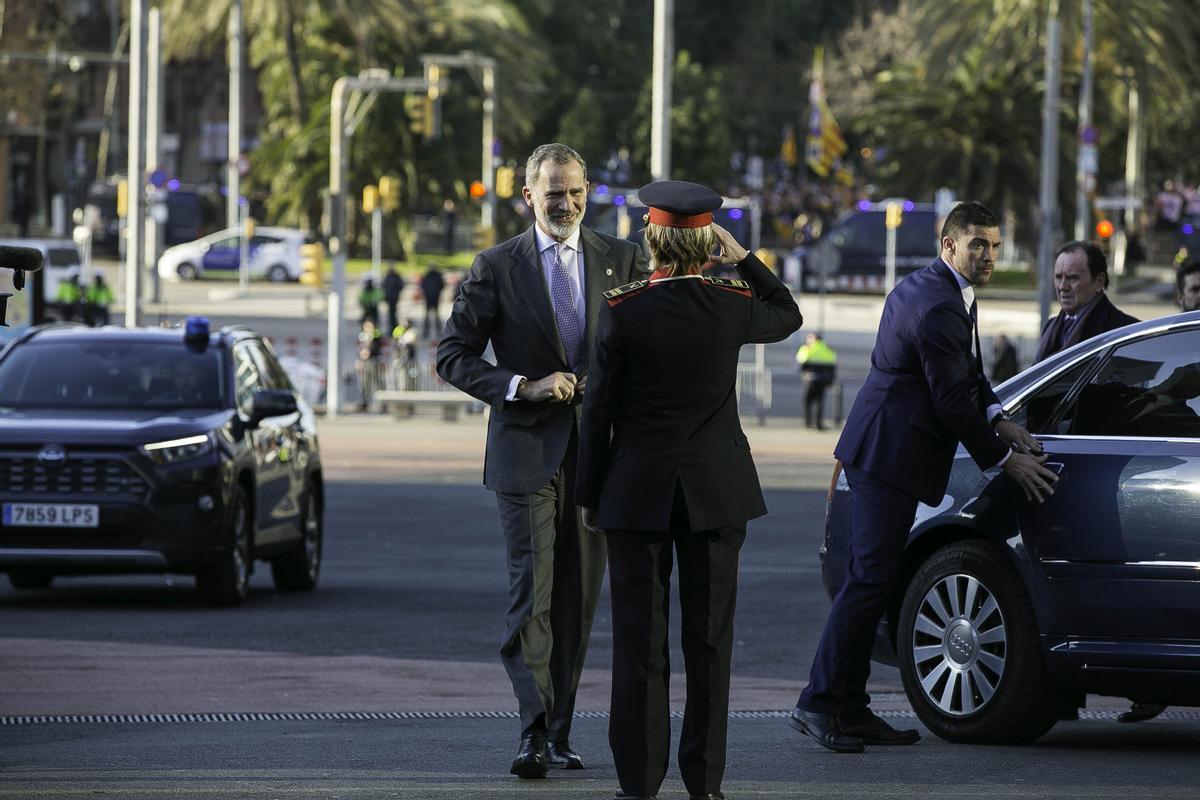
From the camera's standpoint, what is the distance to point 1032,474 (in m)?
7.95

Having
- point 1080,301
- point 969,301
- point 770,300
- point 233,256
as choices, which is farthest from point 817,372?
point 233,256

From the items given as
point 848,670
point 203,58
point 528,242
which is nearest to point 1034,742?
point 848,670

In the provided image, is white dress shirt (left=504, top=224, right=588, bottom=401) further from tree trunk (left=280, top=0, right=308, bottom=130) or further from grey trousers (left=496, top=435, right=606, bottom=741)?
tree trunk (left=280, top=0, right=308, bottom=130)

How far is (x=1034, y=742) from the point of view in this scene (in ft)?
27.3

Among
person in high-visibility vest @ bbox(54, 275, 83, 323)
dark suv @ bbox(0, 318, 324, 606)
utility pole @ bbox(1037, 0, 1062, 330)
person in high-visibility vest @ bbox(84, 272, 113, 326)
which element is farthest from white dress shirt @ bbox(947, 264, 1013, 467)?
person in high-visibility vest @ bbox(54, 275, 83, 323)

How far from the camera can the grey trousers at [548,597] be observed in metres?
7.38

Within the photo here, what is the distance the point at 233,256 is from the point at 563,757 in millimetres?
58590

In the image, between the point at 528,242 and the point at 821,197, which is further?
the point at 821,197

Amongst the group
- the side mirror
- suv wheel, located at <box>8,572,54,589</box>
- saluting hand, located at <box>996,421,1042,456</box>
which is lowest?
suv wheel, located at <box>8,572,54,589</box>

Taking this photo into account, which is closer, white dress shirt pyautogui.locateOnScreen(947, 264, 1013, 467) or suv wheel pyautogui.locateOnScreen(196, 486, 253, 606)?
white dress shirt pyautogui.locateOnScreen(947, 264, 1013, 467)

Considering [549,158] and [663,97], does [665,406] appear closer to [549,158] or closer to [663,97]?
[549,158]

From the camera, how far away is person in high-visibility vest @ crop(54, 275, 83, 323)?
44.9m

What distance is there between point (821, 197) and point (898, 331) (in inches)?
2871

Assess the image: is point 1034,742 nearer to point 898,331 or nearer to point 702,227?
point 898,331
